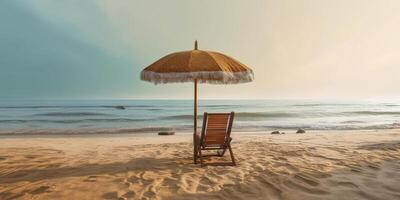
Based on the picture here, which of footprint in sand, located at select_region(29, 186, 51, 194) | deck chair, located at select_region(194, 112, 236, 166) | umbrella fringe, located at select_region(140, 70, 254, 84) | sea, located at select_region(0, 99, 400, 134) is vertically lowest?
sea, located at select_region(0, 99, 400, 134)

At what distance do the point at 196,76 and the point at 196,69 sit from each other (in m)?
0.14

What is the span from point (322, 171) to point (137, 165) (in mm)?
3636

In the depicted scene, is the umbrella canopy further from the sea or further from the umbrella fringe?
the sea

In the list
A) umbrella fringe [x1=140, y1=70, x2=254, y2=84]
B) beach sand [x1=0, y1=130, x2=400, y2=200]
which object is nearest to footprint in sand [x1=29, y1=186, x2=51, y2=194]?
beach sand [x1=0, y1=130, x2=400, y2=200]

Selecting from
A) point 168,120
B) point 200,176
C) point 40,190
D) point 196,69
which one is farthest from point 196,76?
point 168,120

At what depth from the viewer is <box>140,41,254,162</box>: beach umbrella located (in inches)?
261

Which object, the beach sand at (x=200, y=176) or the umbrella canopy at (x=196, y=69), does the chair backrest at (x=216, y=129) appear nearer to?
the beach sand at (x=200, y=176)

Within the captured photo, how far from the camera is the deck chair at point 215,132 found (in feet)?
22.2

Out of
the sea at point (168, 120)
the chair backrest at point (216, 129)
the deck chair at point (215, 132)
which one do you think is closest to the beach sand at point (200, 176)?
the deck chair at point (215, 132)

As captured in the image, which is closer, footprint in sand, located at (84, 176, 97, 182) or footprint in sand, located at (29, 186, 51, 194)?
footprint in sand, located at (29, 186, 51, 194)

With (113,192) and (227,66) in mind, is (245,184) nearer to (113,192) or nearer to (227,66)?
(113,192)

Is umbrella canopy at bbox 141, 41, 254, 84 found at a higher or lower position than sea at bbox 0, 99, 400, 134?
higher

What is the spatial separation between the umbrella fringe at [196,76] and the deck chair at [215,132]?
75 centimetres

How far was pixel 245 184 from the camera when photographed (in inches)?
212
